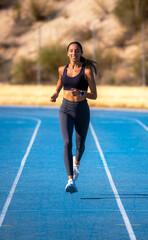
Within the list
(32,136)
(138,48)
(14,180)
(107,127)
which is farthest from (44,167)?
(138,48)

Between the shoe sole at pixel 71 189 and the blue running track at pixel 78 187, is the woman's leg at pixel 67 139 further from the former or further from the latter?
the blue running track at pixel 78 187

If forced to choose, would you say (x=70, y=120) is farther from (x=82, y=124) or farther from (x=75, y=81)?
(x=75, y=81)

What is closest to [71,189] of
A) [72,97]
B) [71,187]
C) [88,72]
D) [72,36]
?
[71,187]

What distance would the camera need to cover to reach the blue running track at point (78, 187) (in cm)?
605

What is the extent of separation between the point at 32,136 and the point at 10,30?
50911 mm

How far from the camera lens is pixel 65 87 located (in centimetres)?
792

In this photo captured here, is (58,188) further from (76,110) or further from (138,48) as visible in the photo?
(138,48)

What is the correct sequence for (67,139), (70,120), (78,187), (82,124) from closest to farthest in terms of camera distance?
(67,139) → (70,120) → (82,124) → (78,187)

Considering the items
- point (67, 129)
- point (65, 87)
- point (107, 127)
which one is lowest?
point (107, 127)

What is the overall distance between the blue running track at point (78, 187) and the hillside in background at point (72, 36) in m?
39.6

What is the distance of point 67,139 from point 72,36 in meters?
55.1

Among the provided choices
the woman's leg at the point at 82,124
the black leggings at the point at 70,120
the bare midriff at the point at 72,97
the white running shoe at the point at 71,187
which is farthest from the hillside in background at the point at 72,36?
the white running shoe at the point at 71,187

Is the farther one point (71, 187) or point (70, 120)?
point (70, 120)

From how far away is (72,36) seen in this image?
204 ft
